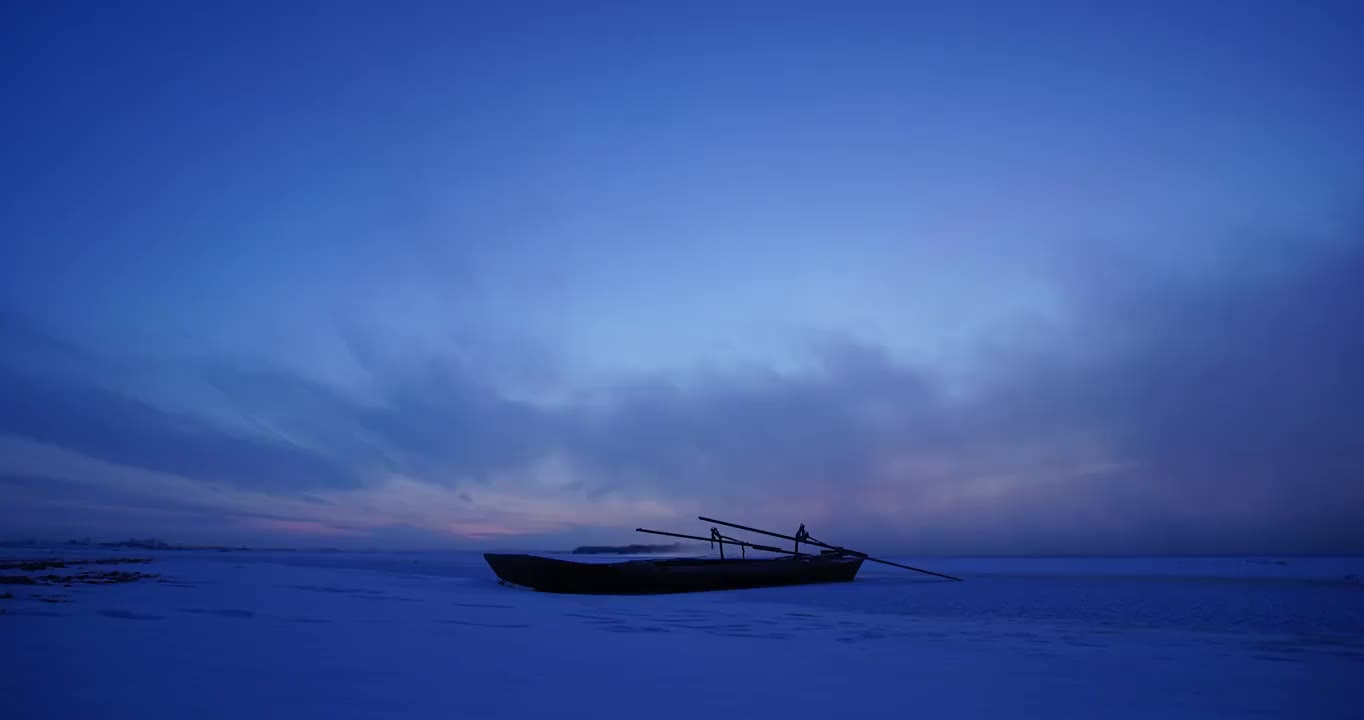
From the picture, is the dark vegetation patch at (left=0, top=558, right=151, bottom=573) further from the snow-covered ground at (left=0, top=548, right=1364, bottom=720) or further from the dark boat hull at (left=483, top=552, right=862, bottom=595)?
the dark boat hull at (left=483, top=552, right=862, bottom=595)

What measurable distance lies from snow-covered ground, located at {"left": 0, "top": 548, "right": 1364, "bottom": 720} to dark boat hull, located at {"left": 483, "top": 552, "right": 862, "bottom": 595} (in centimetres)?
499

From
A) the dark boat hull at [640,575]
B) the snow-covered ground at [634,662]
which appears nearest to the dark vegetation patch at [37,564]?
the snow-covered ground at [634,662]

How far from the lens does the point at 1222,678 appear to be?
8.96m

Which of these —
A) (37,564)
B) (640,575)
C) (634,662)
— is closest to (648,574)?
(640,575)

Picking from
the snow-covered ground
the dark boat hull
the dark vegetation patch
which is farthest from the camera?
the dark vegetation patch

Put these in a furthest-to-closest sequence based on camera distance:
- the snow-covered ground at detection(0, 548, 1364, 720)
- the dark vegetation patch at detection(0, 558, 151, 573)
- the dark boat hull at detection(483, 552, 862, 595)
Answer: the dark vegetation patch at detection(0, 558, 151, 573) < the dark boat hull at detection(483, 552, 862, 595) < the snow-covered ground at detection(0, 548, 1364, 720)

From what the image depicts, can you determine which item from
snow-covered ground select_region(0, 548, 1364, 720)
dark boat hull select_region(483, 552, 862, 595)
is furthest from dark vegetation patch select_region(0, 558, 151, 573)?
dark boat hull select_region(483, 552, 862, 595)

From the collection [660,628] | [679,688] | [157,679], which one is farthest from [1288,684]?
[157,679]

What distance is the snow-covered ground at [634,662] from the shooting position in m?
6.69

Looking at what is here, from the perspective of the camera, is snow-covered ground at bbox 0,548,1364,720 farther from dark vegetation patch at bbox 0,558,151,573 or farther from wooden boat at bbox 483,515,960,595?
dark vegetation patch at bbox 0,558,151,573

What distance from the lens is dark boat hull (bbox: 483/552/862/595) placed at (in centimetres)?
2320

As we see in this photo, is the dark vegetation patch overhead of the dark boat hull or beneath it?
beneath

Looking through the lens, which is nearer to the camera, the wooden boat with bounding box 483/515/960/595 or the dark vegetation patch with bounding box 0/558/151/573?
the wooden boat with bounding box 483/515/960/595

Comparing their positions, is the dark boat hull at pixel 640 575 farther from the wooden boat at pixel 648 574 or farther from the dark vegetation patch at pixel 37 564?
the dark vegetation patch at pixel 37 564
